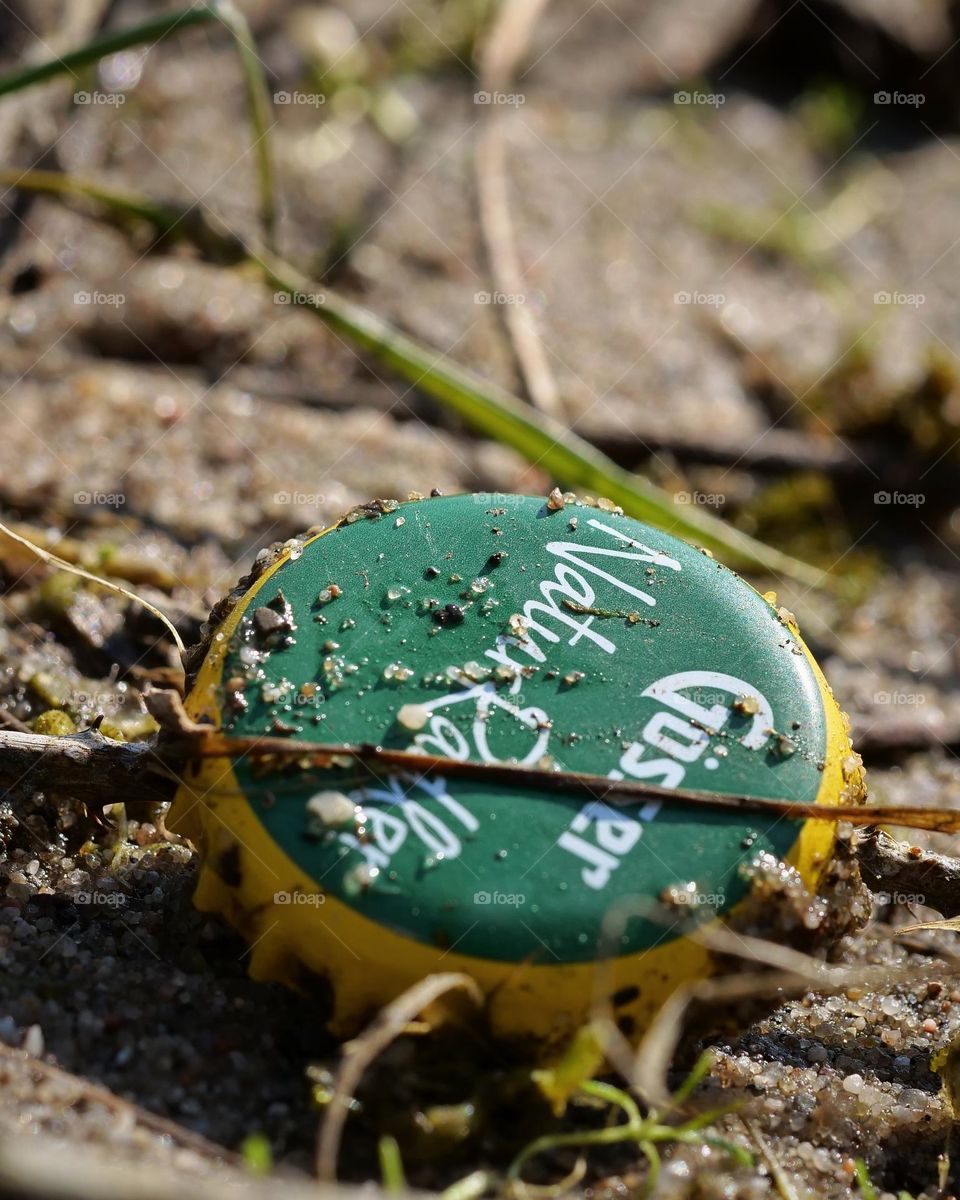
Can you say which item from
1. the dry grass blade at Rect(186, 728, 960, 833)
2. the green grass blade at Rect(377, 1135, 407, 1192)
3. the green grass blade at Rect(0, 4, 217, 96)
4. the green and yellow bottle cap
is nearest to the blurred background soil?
the green grass blade at Rect(377, 1135, 407, 1192)

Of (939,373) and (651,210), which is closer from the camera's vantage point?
(939,373)

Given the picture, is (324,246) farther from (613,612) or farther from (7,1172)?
(7,1172)

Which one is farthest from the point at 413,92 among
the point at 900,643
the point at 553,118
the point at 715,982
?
the point at 715,982

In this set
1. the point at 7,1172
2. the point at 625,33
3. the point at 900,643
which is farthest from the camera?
the point at 625,33

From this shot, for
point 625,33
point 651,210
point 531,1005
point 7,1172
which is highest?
point 625,33

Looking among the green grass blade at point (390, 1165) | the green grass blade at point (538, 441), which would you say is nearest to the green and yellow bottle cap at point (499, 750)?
the green grass blade at point (390, 1165)

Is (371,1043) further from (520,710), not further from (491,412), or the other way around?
(491,412)

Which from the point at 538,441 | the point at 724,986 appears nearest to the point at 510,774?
the point at 724,986
